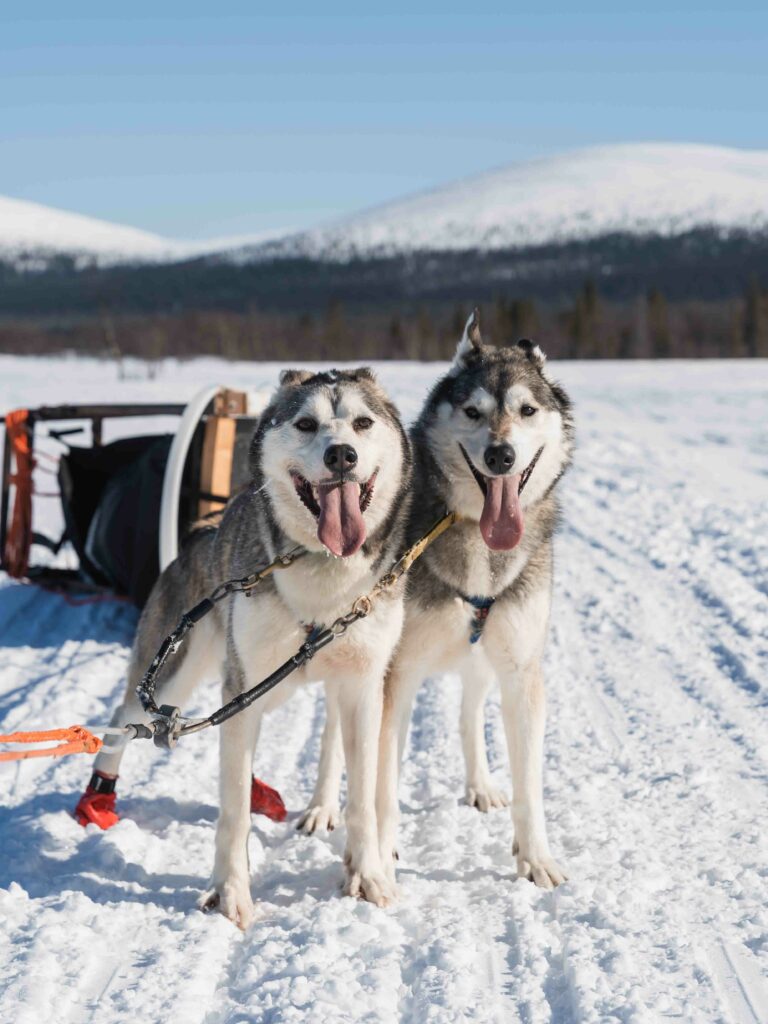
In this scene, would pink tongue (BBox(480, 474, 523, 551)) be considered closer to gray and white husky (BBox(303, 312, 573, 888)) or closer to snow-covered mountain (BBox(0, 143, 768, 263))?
gray and white husky (BBox(303, 312, 573, 888))

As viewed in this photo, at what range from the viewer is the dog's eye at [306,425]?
3.04 meters

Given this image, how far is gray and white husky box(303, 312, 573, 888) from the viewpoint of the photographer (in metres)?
3.32

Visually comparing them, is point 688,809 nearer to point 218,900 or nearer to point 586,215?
point 218,900

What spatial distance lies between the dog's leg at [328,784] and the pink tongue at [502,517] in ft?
2.85

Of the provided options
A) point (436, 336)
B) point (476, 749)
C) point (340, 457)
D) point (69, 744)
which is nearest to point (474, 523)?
point (340, 457)

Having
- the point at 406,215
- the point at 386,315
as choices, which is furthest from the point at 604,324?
the point at 406,215

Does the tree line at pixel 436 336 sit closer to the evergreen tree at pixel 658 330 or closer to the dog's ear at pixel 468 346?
the evergreen tree at pixel 658 330

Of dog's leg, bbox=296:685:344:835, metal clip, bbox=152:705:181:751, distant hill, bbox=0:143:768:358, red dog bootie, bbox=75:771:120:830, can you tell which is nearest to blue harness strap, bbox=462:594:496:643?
dog's leg, bbox=296:685:344:835

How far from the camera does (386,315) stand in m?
109

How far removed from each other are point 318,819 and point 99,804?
30.2 inches

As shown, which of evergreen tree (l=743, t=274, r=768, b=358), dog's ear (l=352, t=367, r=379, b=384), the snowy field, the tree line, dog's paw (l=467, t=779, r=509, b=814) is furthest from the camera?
the tree line

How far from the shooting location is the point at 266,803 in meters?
3.83

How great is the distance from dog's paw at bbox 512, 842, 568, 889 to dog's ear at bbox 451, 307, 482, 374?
1586 millimetres

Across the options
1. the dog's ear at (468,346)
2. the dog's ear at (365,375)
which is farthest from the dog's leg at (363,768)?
the dog's ear at (468,346)
